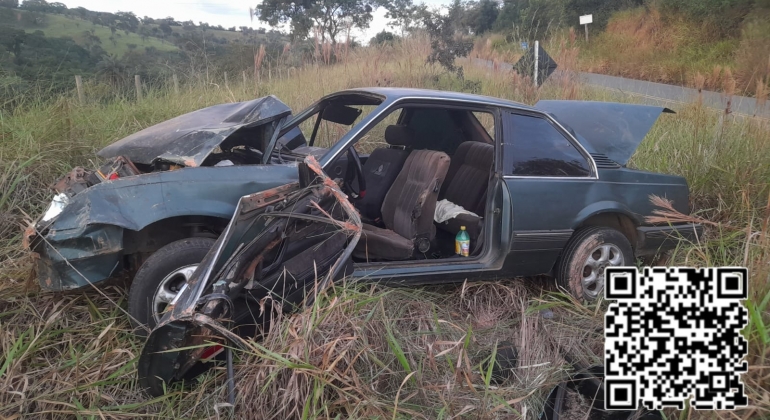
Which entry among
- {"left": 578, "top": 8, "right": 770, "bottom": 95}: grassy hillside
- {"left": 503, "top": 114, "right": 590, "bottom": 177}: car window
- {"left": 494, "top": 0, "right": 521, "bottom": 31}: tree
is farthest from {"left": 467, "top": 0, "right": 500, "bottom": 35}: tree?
{"left": 503, "top": 114, "right": 590, "bottom": 177}: car window

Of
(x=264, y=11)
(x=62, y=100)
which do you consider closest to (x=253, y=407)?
(x=62, y=100)

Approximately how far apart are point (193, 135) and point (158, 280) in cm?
98

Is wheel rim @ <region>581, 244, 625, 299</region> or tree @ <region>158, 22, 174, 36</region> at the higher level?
tree @ <region>158, 22, 174, 36</region>

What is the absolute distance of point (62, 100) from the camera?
17.1ft

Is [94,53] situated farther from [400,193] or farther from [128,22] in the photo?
[400,193]

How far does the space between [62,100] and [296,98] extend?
2779 millimetres

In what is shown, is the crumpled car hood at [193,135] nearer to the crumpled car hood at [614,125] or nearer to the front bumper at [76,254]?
the front bumper at [76,254]

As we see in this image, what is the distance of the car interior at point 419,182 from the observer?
3492mm

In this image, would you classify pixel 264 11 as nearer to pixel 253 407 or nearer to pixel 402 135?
pixel 402 135

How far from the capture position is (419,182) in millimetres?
3584

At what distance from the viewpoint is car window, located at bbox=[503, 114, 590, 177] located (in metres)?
3.47

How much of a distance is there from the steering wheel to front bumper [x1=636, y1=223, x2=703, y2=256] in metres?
2.07

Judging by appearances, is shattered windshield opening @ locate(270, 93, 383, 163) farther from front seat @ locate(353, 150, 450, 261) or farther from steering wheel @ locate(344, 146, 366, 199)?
front seat @ locate(353, 150, 450, 261)

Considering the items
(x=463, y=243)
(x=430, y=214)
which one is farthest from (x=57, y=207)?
(x=463, y=243)
